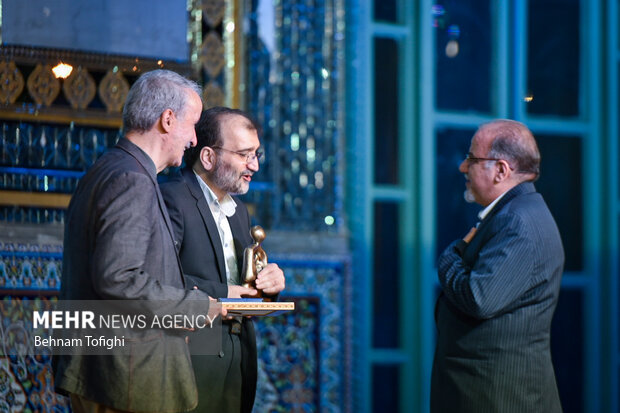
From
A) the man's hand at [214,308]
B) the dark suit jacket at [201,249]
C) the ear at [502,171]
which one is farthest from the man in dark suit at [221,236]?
the ear at [502,171]

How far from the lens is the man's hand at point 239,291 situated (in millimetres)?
2975

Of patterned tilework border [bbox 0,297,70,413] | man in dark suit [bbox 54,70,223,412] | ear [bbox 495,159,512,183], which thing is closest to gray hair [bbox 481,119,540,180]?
ear [bbox 495,159,512,183]

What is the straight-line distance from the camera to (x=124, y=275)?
242 cm

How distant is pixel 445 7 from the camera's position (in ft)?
17.0

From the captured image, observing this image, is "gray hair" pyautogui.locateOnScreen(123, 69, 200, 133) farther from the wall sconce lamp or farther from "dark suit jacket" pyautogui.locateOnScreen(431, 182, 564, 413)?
the wall sconce lamp

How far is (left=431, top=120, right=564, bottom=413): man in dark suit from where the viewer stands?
3260 mm

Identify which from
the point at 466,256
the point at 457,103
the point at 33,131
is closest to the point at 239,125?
the point at 466,256

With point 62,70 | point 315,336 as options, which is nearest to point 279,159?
point 315,336

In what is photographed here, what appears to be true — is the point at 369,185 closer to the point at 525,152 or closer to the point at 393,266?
the point at 393,266

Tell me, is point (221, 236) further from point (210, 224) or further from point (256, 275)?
point (256, 275)

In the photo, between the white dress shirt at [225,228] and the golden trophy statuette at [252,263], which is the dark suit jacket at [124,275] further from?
the white dress shirt at [225,228]

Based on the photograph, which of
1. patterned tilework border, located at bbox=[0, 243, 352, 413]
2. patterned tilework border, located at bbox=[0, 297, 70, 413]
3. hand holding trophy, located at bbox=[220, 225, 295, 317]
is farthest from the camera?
patterned tilework border, located at bbox=[0, 243, 352, 413]

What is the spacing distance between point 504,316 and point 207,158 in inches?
51.9

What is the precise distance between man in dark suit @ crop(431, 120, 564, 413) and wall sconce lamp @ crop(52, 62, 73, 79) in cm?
220
